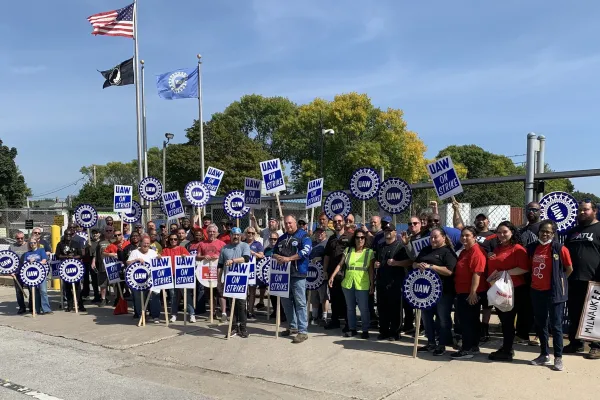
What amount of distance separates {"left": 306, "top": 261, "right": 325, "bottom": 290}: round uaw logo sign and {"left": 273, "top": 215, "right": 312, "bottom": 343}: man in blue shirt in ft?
2.35

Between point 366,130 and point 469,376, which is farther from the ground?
point 366,130

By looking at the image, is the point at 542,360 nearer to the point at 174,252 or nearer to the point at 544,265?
the point at 544,265

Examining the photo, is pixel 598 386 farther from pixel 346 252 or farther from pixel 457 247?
pixel 346 252

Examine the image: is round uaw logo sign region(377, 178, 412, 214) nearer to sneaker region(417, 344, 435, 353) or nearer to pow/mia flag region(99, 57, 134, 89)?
sneaker region(417, 344, 435, 353)

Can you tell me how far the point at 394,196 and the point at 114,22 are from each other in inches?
614

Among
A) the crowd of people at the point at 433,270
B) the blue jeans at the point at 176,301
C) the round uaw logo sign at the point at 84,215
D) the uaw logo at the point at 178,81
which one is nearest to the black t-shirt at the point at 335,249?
the crowd of people at the point at 433,270

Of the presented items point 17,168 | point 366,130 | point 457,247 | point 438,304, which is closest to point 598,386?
point 438,304

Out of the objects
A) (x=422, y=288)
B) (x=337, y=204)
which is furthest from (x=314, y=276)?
(x=422, y=288)

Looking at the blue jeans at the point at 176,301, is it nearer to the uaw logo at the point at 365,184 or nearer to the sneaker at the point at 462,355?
the uaw logo at the point at 365,184

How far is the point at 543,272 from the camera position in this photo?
6.16 m

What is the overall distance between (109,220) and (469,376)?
904 cm

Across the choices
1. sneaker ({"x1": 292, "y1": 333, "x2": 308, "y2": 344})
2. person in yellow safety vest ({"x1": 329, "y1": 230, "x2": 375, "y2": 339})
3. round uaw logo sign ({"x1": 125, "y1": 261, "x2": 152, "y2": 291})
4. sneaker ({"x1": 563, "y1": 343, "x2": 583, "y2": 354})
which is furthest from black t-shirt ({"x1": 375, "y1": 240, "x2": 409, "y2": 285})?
round uaw logo sign ({"x1": 125, "y1": 261, "x2": 152, "y2": 291})

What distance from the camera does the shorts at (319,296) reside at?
8875 millimetres

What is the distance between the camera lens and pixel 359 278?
25.4ft
